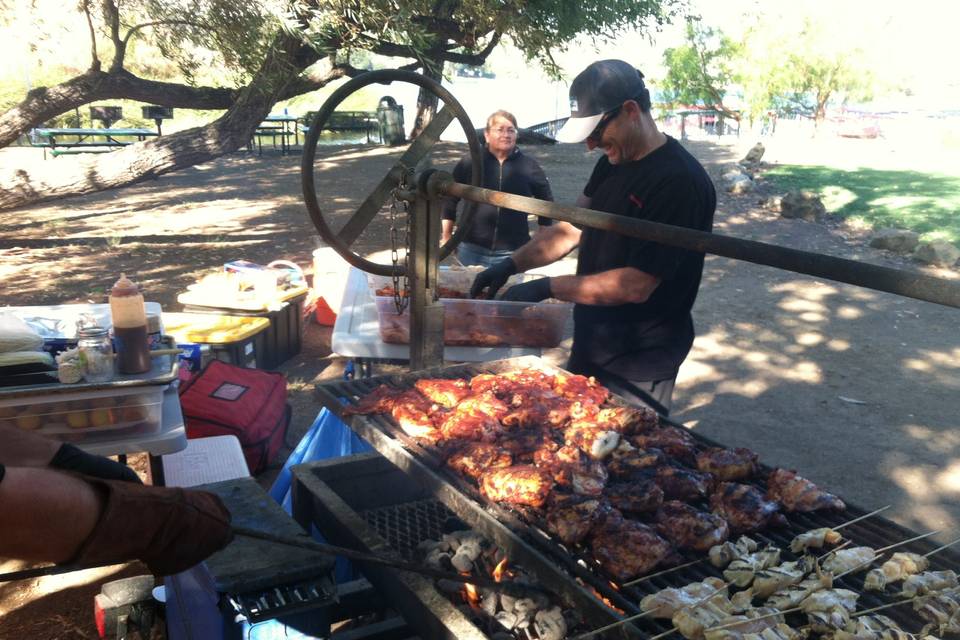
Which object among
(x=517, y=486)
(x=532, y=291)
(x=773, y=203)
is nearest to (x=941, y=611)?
(x=517, y=486)

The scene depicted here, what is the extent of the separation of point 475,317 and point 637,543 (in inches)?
84.1

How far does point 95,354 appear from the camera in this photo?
10.1 ft

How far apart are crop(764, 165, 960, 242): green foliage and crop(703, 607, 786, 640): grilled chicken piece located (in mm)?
11725

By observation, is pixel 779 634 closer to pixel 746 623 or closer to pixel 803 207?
pixel 746 623

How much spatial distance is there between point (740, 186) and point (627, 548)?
51.0 feet

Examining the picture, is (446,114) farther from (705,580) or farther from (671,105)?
(671,105)

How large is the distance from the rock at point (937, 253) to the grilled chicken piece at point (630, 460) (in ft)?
32.0

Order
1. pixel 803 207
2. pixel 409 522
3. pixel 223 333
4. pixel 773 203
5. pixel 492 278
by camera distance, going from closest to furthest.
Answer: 1. pixel 409 522
2. pixel 492 278
3. pixel 223 333
4. pixel 803 207
5. pixel 773 203

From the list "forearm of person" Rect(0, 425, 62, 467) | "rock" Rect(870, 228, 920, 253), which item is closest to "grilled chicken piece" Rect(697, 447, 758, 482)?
"forearm of person" Rect(0, 425, 62, 467)

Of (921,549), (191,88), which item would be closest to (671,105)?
(191,88)

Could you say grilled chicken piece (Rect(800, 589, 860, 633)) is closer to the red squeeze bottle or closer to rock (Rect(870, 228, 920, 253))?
the red squeeze bottle

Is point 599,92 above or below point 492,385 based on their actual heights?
above

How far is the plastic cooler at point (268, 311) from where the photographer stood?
241 inches

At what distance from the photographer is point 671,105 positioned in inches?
1229
